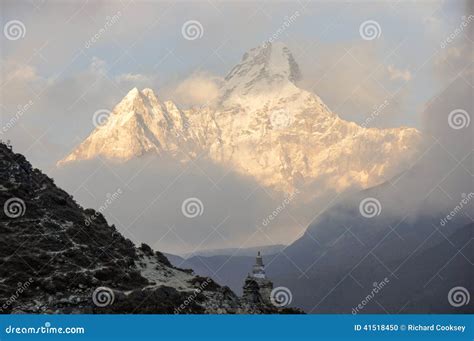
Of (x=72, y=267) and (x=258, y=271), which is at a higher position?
(x=258, y=271)

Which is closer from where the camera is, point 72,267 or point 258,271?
point 72,267

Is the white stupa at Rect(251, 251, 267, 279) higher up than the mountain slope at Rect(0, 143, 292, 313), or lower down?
higher up

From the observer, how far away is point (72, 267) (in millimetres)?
66188

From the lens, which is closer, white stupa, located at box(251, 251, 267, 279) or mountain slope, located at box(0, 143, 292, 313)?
mountain slope, located at box(0, 143, 292, 313)

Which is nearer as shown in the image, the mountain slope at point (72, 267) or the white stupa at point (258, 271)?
the mountain slope at point (72, 267)

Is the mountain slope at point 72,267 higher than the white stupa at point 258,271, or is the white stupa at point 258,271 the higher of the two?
the white stupa at point 258,271

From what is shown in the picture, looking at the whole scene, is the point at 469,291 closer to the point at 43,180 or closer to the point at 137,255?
the point at 137,255

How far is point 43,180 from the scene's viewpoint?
8062 centimetres

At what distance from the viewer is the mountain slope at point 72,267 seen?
61188 mm

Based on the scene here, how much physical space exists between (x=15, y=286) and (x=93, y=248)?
11025mm

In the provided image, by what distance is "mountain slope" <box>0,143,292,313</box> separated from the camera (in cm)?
6119
